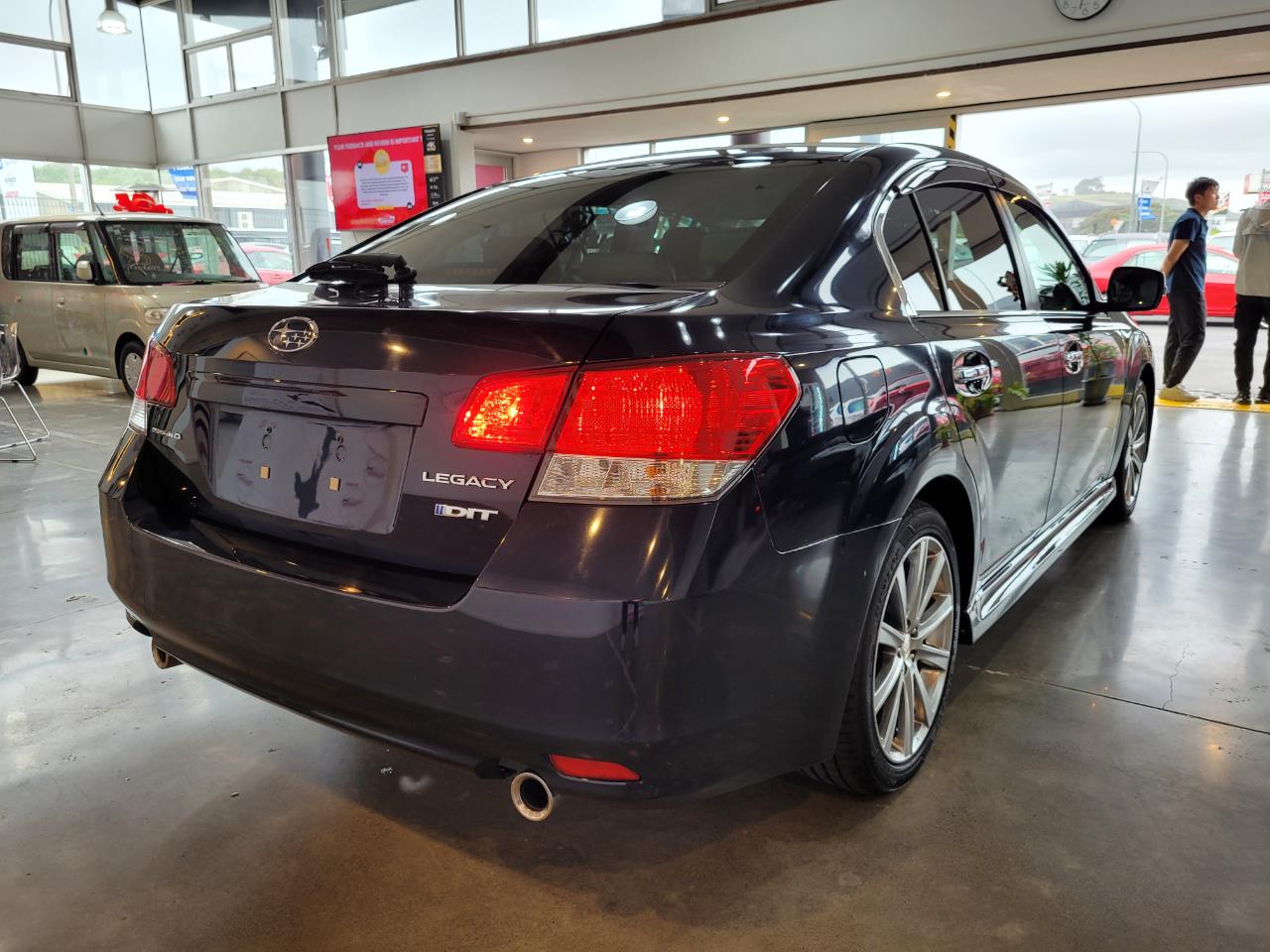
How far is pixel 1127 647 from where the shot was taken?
2.61m

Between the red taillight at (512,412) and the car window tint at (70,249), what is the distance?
776 centimetres

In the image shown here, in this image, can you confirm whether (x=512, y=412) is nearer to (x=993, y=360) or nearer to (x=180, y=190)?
(x=993, y=360)

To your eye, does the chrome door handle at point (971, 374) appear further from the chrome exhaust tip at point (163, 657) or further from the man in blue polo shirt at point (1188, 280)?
the man in blue polo shirt at point (1188, 280)

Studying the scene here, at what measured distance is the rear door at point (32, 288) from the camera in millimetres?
8148

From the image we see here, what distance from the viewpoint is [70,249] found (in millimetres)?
7934

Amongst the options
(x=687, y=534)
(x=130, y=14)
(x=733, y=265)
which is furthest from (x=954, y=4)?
(x=130, y=14)

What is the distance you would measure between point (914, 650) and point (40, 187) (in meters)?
15.9

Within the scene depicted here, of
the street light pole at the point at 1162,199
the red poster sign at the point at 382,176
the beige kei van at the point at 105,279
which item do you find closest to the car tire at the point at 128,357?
the beige kei van at the point at 105,279

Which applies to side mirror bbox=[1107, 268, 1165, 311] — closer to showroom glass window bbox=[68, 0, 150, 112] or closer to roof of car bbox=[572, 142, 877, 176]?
roof of car bbox=[572, 142, 877, 176]

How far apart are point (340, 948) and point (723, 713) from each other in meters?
0.75

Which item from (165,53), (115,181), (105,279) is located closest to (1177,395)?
(105,279)

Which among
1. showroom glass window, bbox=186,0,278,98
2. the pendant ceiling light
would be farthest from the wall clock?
the pendant ceiling light

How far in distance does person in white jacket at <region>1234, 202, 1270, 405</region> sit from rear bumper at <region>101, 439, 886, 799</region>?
703cm

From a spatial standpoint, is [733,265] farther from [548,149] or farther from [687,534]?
[548,149]
